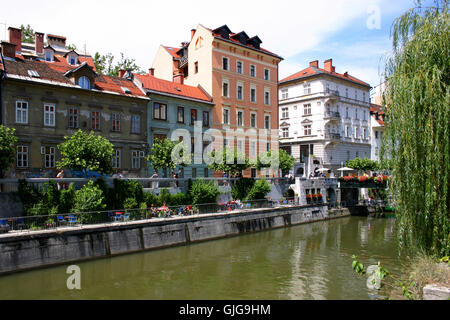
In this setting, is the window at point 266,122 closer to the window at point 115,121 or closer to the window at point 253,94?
the window at point 253,94

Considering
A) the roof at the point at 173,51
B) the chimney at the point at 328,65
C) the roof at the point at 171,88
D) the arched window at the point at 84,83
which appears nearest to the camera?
the arched window at the point at 84,83

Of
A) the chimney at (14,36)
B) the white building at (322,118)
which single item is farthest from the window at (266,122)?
the chimney at (14,36)

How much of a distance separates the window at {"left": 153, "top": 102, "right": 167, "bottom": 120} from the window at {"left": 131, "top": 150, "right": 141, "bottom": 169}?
369cm

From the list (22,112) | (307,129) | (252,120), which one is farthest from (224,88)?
(22,112)

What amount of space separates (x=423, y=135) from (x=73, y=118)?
23.0 meters

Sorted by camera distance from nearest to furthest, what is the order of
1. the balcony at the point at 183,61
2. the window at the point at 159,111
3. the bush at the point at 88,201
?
the bush at the point at 88,201
the window at the point at 159,111
the balcony at the point at 183,61

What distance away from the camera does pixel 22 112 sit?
24516 mm

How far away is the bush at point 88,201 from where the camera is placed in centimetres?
2027

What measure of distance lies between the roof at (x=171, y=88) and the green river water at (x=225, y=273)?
15.0 meters

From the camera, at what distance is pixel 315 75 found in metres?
49.7

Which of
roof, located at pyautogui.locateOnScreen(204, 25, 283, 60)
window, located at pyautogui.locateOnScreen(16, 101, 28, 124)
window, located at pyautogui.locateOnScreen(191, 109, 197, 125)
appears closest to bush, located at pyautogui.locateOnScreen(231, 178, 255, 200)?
window, located at pyautogui.locateOnScreen(191, 109, 197, 125)

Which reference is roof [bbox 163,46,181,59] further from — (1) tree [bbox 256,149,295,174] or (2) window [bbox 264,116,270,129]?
(1) tree [bbox 256,149,295,174]

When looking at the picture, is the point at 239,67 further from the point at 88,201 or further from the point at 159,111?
the point at 88,201

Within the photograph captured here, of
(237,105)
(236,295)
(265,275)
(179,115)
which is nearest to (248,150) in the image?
(237,105)
